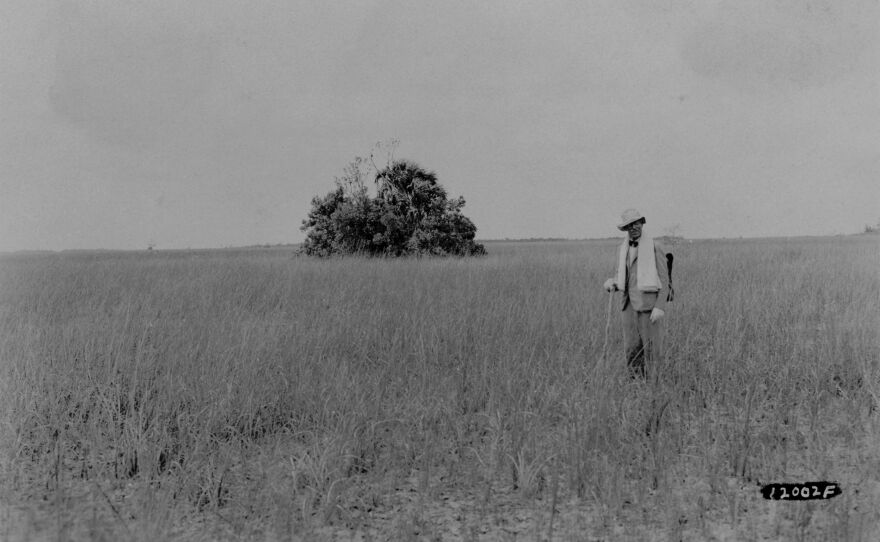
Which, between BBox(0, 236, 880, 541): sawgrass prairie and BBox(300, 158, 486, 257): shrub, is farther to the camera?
BBox(300, 158, 486, 257): shrub

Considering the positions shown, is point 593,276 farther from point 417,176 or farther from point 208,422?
point 417,176

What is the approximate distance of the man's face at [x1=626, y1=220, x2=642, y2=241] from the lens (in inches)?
211

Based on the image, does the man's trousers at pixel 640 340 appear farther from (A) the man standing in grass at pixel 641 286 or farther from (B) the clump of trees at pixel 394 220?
(B) the clump of trees at pixel 394 220

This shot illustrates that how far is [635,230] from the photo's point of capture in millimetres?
5414

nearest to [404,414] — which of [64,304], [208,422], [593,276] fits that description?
[208,422]

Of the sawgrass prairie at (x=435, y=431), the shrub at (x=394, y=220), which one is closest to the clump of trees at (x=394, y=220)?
Result: the shrub at (x=394, y=220)

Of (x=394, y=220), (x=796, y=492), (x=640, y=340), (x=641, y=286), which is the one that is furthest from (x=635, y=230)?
(x=394, y=220)

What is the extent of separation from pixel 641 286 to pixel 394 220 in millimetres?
17944

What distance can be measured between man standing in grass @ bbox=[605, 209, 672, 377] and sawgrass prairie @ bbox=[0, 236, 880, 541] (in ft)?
1.02

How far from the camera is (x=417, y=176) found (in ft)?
79.7

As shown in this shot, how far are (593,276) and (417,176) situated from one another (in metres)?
12.6

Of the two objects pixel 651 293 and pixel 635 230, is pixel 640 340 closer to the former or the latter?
pixel 651 293

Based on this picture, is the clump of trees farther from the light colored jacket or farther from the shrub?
the light colored jacket

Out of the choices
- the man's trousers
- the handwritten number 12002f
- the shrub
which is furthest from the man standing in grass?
the shrub
